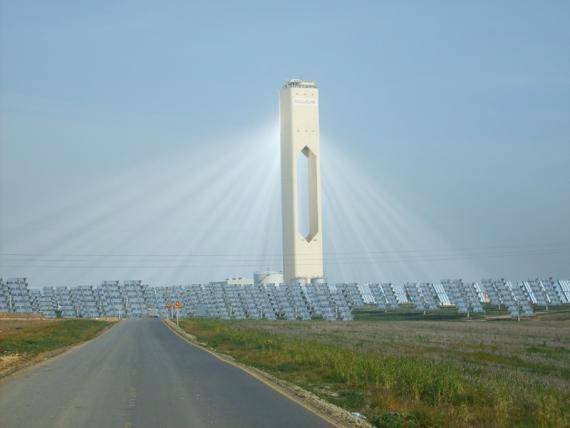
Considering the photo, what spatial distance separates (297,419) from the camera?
1434 centimetres

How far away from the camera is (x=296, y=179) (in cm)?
12212

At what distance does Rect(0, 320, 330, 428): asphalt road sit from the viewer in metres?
14.1

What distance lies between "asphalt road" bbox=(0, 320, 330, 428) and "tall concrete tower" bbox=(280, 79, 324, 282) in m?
93.7

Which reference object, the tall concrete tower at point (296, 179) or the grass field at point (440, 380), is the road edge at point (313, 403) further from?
the tall concrete tower at point (296, 179)

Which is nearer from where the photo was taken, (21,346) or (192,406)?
(192,406)

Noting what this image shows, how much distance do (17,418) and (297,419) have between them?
5677 millimetres

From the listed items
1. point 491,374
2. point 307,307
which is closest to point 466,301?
point 307,307

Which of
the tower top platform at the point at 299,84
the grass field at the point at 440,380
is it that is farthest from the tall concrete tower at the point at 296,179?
the grass field at the point at 440,380

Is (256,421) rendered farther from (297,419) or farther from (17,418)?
(17,418)

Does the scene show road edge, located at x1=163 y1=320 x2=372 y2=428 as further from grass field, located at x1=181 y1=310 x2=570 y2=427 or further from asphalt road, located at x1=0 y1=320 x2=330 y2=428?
grass field, located at x1=181 y1=310 x2=570 y2=427

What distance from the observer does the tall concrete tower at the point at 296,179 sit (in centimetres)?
12200

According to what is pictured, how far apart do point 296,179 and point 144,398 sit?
10533cm

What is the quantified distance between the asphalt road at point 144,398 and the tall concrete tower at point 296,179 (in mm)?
93720

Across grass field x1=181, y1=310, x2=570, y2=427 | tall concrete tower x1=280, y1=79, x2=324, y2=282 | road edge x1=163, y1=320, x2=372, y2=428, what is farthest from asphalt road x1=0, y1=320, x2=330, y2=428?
tall concrete tower x1=280, y1=79, x2=324, y2=282
